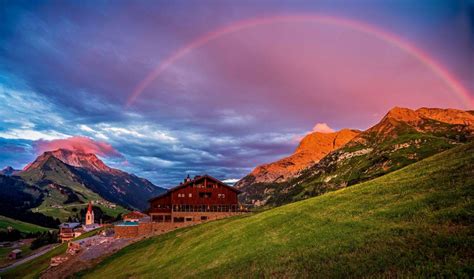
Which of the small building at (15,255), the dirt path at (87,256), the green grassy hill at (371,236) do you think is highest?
the green grassy hill at (371,236)

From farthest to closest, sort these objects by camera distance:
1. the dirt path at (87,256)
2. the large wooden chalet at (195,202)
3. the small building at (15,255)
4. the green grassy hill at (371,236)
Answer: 1. the small building at (15,255)
2. the large wooden chalet at (195,202)
3. the dirt path at (87,256)
4. the green grassy hill at (371,236)

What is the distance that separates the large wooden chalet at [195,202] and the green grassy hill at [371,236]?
221 ft

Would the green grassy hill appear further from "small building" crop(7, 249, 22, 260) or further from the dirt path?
"small building" crop(7, 249, 22, 260)

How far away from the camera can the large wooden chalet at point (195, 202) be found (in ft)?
337

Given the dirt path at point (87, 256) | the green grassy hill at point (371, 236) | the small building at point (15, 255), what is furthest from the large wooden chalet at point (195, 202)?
the small building at point (15, 255)

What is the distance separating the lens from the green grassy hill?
47.2ft

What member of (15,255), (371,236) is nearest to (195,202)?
(371,236)

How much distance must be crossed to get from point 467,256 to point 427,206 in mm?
7556

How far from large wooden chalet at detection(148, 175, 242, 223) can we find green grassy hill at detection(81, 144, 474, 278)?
67324mm

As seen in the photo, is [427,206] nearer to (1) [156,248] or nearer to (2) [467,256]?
(2) [467,256]

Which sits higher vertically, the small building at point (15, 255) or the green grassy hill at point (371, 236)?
the green grassy hill at point (371, 236)

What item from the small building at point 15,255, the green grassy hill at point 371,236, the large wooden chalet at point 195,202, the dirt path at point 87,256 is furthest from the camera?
the small building at point 15,255

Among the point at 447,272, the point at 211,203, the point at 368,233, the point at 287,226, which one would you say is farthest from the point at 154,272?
the point at 211,203

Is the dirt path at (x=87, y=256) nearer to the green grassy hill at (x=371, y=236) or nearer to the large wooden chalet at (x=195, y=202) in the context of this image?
the large wooden chalet at (x=195, y=202)
